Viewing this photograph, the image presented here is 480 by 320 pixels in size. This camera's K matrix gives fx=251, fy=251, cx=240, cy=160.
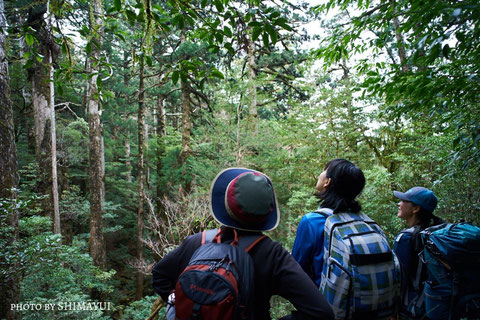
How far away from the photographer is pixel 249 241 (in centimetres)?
113

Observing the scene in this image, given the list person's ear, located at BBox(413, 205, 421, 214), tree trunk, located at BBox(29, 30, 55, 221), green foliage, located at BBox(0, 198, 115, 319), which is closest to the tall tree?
tree trunk, located at BBox(29, 30, 55, 221)

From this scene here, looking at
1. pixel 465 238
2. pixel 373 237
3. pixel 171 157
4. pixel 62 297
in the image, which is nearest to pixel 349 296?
pixel 373 237

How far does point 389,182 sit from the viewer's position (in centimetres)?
575

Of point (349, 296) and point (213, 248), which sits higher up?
point (213, 248)

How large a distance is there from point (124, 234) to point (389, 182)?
15.9 m

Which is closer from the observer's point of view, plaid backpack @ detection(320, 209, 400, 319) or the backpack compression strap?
the backpack compression strap

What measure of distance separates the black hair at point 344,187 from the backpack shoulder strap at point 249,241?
0.77 metres

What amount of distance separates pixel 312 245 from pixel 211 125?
878cm

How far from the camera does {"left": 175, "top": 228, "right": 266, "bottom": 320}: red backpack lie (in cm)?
94

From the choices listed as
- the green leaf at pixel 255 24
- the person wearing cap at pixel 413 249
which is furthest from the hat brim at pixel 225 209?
the person wearing cap at pixel 413 249

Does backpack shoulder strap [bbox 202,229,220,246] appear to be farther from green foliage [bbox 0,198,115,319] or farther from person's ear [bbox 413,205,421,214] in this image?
green foliage [bbox 0,198,115,319]

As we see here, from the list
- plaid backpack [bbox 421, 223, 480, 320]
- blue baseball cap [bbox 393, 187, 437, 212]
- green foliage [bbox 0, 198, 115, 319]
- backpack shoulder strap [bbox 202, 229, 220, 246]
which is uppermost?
backpack shoulder strap [bbox 202, 229, 220, 246]

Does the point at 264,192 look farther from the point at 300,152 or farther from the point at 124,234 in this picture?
the point at 124,234

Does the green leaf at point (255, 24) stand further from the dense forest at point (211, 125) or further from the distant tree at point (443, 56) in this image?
the distant tree at point (443, 56)
